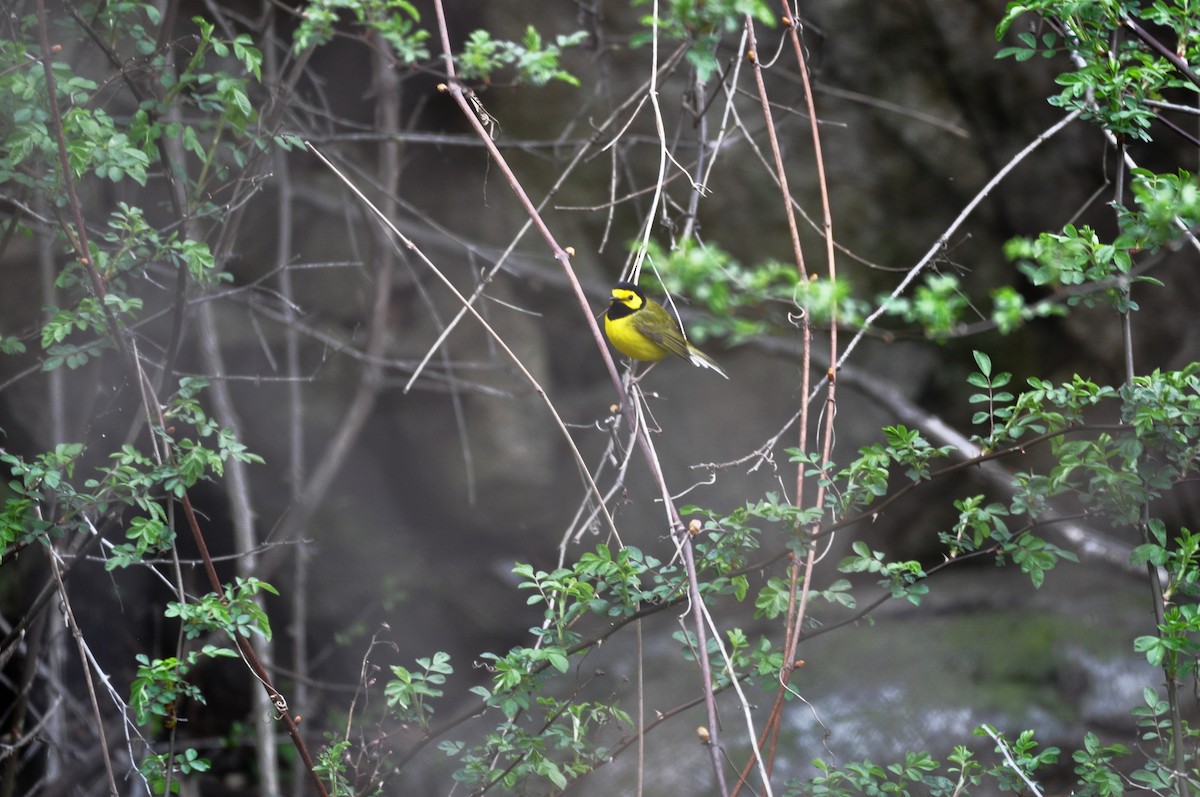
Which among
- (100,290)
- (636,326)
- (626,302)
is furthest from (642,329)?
(100,290)

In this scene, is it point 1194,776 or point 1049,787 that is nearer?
point 1194,776

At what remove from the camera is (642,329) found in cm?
331

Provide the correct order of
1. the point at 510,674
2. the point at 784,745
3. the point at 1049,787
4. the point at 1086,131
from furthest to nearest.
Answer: the point at 1086,131 < the point at 784,745 < the point at 1049,787 < the point at 510,674

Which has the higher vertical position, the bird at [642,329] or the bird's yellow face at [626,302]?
the bird's yellow face at [626,302]

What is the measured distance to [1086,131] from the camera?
14.4 ft

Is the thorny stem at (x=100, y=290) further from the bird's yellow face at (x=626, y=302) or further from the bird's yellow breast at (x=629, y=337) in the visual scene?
the bird's yellow breast at (x=629, y=337)

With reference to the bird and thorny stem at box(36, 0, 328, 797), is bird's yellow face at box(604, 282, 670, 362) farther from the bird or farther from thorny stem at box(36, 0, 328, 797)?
thorny stem at box(36, 0, 328, 797)

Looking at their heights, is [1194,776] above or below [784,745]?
above

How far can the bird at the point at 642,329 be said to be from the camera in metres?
3.22

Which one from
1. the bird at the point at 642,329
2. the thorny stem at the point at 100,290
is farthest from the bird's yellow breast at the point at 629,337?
the thorny stem at the point at 100,290

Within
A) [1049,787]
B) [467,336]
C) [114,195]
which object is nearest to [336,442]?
[467,336]

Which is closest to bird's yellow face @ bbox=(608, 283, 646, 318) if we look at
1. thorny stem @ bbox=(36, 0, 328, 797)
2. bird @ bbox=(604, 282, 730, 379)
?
bird @ bbox=(604, 282, 730, 379)

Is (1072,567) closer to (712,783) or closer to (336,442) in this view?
(712,783)

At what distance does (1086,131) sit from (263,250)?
11.9ft
